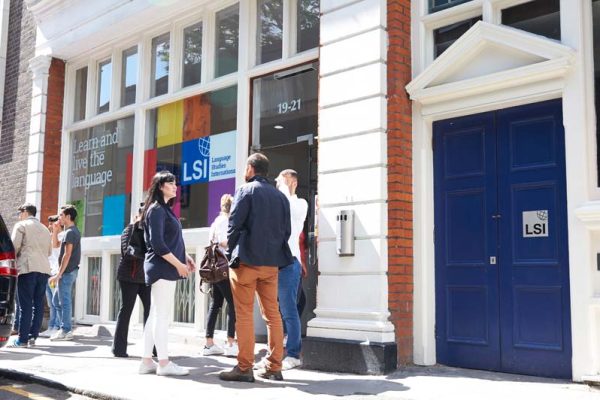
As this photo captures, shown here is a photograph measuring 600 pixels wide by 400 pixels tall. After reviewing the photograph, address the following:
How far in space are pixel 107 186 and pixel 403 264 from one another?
626 centimetres

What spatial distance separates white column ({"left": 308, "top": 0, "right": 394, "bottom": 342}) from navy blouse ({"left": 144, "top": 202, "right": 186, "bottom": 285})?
1617 millimetres

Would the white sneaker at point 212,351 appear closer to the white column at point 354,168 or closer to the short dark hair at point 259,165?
the white column at point 354,168

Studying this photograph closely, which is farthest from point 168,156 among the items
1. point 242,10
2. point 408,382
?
point 408,382

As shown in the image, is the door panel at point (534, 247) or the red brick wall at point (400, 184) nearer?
the door panel at point (534, 247)

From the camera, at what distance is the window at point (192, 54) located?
9.96 m

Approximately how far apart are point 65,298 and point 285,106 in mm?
4109

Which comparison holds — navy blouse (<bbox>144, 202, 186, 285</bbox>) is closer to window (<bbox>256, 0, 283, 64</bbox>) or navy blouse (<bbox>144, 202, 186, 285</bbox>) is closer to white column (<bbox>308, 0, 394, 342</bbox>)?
white column (<bbox>308, 0, 394, 342</bbox>)

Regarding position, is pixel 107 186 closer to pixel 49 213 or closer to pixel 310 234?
pixel 49 213

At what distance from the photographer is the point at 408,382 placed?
5941 mm

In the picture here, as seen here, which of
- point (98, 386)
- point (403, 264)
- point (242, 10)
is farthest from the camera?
point (242, 10)

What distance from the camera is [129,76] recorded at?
36.5 ft

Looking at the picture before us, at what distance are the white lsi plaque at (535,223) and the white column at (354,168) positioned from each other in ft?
4.32

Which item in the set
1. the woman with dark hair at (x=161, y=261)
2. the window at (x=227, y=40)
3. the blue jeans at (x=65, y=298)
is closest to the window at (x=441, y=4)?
the window at (x=227, y=40)

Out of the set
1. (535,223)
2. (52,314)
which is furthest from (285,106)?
(52,314)
